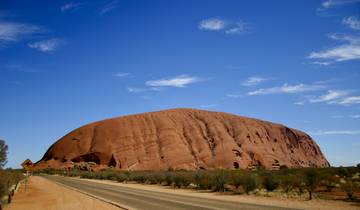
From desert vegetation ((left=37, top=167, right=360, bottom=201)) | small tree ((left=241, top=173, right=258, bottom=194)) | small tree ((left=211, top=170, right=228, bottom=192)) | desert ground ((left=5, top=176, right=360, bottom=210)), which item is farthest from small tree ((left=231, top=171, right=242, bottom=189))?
desert ground ((left=5, top=176, right=360, bottom=210))

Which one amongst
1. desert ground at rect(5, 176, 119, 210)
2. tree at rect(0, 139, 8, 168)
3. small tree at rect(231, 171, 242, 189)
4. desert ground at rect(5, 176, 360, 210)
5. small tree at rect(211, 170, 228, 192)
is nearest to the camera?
desert ground at rect(5, 176, 360, 210)

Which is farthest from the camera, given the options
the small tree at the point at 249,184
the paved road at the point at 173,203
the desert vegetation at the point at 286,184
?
the small tree at the point at 249,184

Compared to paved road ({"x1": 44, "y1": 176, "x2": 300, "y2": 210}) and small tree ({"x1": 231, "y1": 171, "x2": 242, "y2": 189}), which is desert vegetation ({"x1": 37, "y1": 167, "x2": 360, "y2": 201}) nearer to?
small tree ({"x1": 231, "y1": 171, "x2": 242, "y2": 189})

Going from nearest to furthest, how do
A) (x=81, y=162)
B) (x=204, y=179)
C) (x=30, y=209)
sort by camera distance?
(x=30, y=209) < (x=204, y=179) < (x=81, y=162)

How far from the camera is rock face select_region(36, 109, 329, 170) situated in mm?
97438

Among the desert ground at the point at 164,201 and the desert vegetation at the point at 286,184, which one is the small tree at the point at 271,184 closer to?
the desert vegetation at the point at 286,184

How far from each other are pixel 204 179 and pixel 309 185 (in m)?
12.1

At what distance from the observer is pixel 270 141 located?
12044cm

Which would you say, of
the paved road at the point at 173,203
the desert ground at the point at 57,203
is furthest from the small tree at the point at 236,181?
the desert ground at the point at 57,203

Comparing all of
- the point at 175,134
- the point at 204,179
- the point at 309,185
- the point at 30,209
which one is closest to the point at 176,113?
the point at 175,134

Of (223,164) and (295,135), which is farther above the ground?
(295,135)

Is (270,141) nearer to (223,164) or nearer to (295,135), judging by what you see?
(295,135)

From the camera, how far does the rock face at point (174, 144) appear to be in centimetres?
9744

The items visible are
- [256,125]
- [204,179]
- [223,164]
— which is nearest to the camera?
[204,179]
